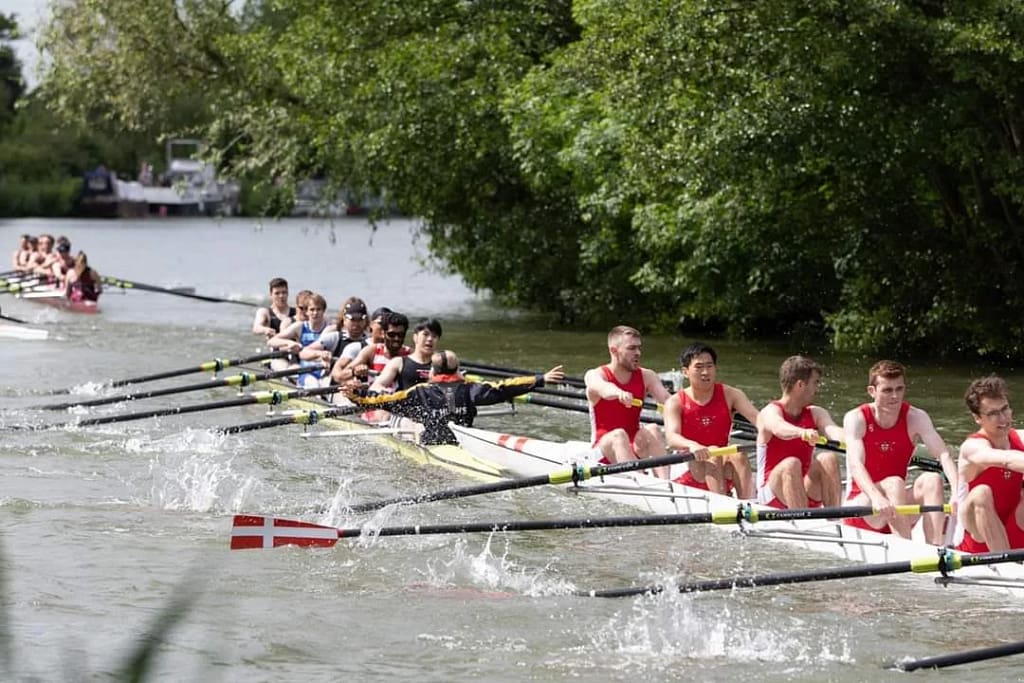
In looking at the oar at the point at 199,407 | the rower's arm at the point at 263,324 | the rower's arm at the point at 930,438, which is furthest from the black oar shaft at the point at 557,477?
the rower's arm at the point at 263,324

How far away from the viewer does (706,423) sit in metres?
10.0

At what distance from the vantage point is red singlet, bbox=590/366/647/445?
10.7m

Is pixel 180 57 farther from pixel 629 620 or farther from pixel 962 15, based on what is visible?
pixel 629 620

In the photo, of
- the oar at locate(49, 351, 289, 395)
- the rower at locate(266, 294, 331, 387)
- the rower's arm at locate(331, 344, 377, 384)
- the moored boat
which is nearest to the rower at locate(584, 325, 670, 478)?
the moored boat

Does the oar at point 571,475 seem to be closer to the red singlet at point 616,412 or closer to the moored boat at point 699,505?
the moored boat at point 699,505

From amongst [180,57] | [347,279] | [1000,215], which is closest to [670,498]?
[1000,215]

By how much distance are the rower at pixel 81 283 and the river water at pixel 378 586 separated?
12.2 meters

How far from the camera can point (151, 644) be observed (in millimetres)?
2377

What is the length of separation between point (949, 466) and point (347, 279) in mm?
35998

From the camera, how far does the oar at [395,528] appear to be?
8.47 meters

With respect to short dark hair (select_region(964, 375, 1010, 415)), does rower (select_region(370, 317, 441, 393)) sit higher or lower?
lower

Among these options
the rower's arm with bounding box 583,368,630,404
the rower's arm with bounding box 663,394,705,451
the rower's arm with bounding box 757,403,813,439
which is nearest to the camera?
the rower's arm with bounding box 757,403,813,439

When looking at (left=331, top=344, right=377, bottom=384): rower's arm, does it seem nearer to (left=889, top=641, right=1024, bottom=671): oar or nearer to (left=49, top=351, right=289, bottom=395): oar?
(left=49, top=351, right=289, bottom=395): oar

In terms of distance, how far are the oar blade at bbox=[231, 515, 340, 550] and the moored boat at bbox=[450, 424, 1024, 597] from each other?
6.51 ft
